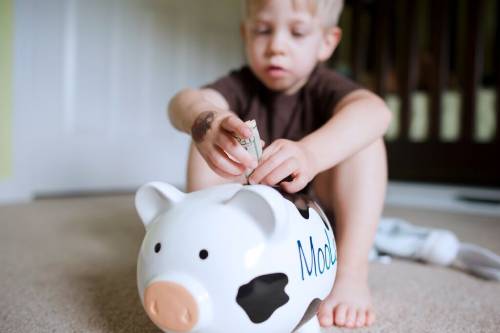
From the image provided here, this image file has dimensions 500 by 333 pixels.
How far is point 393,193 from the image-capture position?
1866mm

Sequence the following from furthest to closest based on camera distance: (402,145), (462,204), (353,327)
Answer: (402,145) < (462,204) < (353,327)

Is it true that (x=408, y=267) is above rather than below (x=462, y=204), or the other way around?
above

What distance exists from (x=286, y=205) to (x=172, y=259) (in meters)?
0.11

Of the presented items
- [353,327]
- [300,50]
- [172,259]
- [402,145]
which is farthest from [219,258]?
[402,145]

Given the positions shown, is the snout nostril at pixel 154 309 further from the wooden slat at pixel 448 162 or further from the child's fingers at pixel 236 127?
the wooden slat at pixel 448 162

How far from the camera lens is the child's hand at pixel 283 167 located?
46cm

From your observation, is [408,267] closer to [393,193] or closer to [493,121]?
[393,193]

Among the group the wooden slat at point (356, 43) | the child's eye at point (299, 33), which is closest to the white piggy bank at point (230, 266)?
the child's eye at point (299, 33)

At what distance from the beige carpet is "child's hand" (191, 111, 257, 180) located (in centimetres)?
20

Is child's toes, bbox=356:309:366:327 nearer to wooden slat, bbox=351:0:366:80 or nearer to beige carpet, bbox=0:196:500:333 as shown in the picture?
beige carpet, bbox=0:196:500:333

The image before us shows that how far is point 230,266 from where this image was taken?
0.38 m

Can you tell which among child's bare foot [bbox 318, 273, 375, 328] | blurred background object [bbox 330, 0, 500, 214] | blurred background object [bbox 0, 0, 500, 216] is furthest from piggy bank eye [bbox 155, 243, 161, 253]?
blurred background object [bbox 330, 0, 500, 214]

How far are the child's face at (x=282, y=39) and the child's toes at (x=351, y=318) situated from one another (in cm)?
36

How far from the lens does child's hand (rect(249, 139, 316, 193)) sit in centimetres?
46
